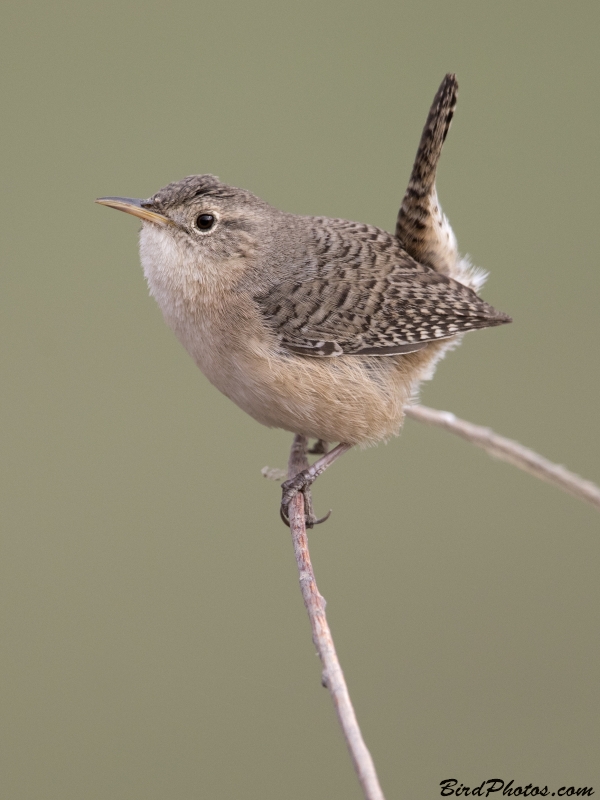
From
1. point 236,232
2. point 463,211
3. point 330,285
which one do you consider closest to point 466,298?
point 330,285

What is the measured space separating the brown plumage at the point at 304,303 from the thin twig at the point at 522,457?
276 millimetres

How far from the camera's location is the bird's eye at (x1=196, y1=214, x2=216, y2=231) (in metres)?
3.07

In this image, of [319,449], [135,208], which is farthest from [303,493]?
[135,208]

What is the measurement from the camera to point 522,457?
8.96ft

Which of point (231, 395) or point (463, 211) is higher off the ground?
point (463, 211)

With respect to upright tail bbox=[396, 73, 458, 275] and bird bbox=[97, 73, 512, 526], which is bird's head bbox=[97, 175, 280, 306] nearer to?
bird bbox=[97, 73, 512, 526]

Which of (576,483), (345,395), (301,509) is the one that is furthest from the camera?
(345,395)

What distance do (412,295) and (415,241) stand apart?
39 centimetres

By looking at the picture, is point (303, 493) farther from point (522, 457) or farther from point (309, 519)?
point (522, 457)

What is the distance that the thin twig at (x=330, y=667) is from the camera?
1523mm

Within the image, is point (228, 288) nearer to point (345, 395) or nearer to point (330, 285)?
point (330, 285)

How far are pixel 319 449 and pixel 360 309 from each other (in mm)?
821

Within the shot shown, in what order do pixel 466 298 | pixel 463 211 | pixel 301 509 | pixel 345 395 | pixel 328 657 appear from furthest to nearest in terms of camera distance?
1. pixel 463 211
2. pixel 466 298
3. pixel 345 395
4. pixel 301 509
5. pixel 328 657

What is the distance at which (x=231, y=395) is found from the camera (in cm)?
309
